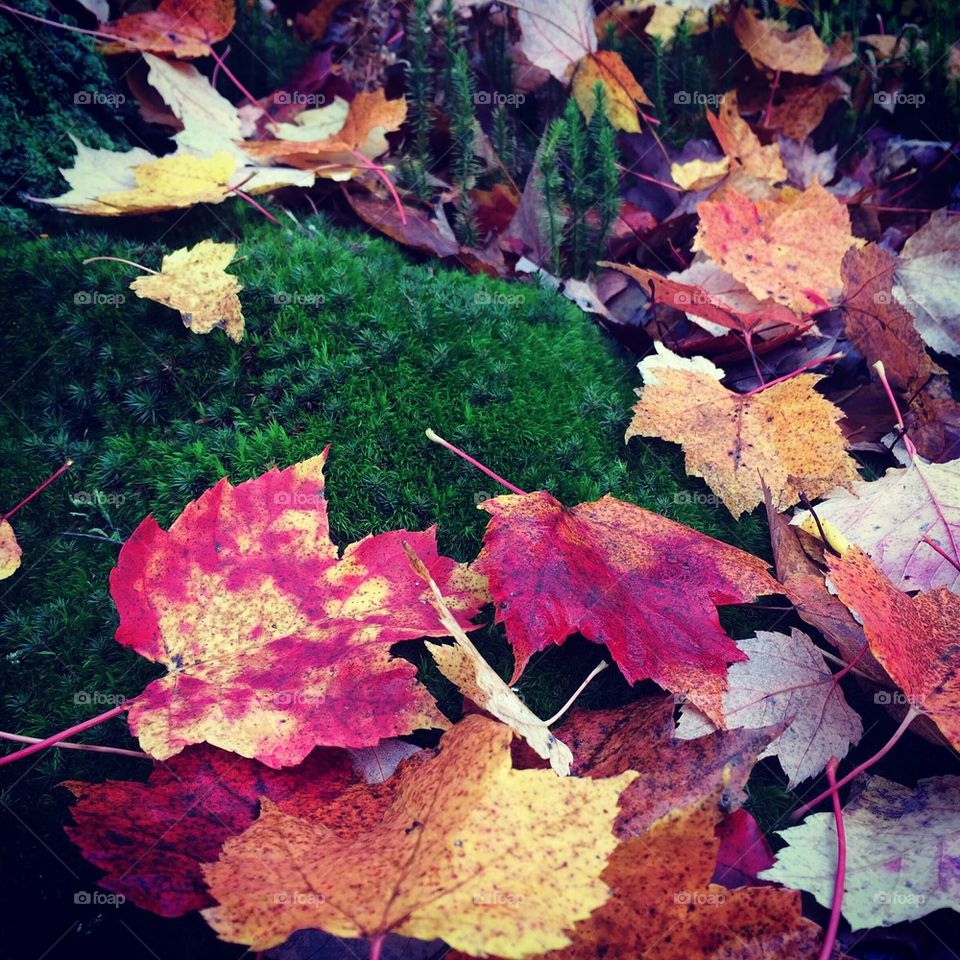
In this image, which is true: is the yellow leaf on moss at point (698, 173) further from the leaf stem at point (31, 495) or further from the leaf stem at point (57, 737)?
the leaf stem at point (57, 737)

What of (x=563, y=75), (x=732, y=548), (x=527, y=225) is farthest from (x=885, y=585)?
(x=563, y=75)

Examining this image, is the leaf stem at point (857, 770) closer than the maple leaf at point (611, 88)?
Yes

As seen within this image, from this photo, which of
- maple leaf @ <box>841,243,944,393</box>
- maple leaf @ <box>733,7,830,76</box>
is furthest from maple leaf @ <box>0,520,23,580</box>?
maple leaf @ <box>733,7,830,76</box>

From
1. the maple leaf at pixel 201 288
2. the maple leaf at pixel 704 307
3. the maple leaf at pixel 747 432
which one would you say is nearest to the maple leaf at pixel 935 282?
the maple leaf at pixel 704 307

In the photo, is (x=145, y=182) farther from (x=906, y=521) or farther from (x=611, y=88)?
(x=906, y=521)

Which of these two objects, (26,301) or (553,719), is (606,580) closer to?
(553,719)

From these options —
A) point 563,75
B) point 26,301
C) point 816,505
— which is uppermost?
point 26,301
